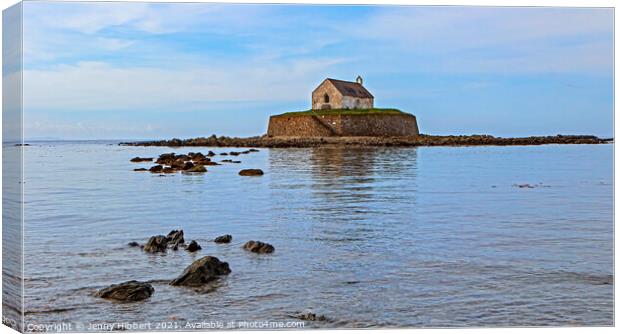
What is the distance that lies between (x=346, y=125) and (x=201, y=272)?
52.2 m

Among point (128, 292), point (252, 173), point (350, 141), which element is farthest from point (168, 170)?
point (350, 141)

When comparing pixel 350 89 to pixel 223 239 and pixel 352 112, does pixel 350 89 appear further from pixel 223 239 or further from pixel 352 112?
pixel 223 239

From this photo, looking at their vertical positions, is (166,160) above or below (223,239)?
above

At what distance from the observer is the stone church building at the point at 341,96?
192ft

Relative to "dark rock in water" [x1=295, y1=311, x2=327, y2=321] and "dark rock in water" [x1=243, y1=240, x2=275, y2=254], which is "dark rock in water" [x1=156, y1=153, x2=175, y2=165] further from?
"dark rock in water" [x1=295, y1=311, x2=327, y2=321]

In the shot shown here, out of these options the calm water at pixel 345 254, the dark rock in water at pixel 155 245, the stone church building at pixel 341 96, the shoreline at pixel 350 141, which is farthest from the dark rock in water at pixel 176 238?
the stone church building at pixel 341 96

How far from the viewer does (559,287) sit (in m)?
8.05

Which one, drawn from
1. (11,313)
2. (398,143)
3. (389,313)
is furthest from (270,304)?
(398,143)

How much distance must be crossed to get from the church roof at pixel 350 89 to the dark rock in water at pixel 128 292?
5139 cm

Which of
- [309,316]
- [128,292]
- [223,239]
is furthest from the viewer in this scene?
[223,239]

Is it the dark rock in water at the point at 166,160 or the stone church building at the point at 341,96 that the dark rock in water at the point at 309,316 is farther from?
the stone church building at the point at 341,96

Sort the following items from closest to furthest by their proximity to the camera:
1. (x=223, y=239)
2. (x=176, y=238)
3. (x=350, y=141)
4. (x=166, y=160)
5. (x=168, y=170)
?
1. (x=176, y=238)
2. (x=223, y=239)
3. (x=168, y=170)
4. (x=166, y=160)
5. (x=350, y=141)

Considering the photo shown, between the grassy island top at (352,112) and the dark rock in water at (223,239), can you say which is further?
the grassy island top at (352,112)

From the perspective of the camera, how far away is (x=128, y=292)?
7.47 metres
